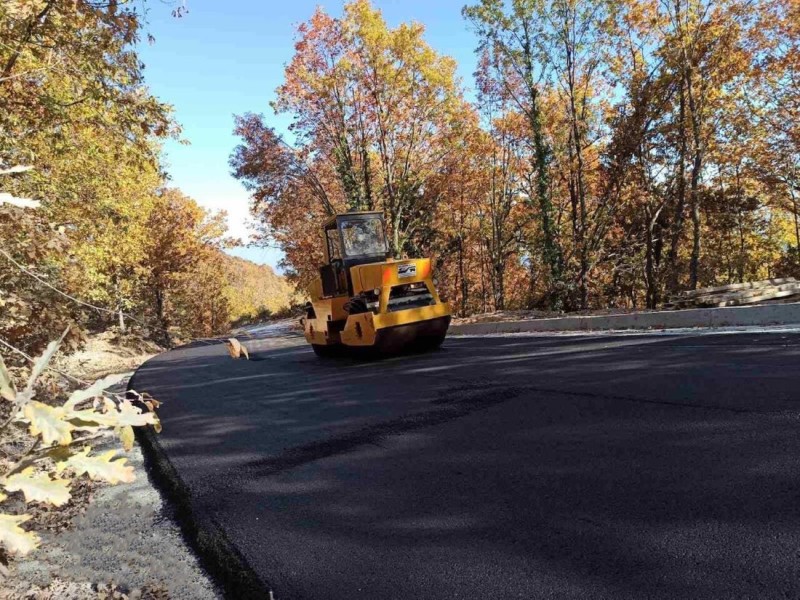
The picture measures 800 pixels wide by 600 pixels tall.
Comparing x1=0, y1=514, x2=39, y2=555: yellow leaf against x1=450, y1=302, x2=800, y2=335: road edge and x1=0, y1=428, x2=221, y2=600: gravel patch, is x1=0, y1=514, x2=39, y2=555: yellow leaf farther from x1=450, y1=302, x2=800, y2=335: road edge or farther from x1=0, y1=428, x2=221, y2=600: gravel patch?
x1=450, y1=302, x2=800, y2=335: road edge

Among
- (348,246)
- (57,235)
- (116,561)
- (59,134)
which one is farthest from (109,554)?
(348,246)

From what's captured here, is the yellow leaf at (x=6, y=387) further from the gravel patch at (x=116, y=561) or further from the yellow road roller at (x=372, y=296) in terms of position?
the yellow road roller at (x=372, y=296)

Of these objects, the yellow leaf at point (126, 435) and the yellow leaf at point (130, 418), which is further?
the yellow leaf at point (126, 435)

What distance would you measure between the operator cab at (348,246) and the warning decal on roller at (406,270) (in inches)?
54.4

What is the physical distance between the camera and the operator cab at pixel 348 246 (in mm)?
11273

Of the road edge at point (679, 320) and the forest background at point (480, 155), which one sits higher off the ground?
the forest background at point (480, 155)

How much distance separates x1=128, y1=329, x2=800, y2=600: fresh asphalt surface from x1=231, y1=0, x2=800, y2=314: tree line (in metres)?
12.5

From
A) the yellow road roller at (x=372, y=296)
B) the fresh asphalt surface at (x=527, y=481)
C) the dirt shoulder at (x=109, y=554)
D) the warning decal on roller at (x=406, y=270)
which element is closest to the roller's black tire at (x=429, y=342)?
the yellow road roller at (x=372, y=296)

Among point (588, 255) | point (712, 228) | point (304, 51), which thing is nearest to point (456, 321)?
point (588, 255)

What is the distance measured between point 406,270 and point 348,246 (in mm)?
1916

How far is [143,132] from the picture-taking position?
248 inches

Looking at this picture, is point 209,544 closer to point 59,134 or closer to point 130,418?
point 130,418

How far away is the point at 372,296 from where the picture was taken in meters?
10.1

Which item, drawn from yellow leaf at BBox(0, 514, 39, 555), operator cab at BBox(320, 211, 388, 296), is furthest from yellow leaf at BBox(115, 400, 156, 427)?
operator cab at BBox(320, 211, 388, 296)
